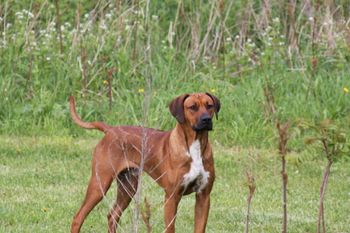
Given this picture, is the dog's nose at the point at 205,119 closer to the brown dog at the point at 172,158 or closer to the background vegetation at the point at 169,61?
the brown dog at the point at 172,158

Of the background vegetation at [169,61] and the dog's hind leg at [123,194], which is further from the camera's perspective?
the background vegetation at [169,61]

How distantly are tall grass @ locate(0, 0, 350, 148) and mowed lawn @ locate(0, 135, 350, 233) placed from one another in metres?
0.63

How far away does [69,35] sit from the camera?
40.1 ft

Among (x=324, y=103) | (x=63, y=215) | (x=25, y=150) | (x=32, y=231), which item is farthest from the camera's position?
(x=324, y=103)

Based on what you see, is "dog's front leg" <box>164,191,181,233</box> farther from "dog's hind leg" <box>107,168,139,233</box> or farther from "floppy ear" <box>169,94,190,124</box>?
"floppy ear" <box>169,94,190,124</box>

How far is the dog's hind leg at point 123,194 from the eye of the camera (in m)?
7.51

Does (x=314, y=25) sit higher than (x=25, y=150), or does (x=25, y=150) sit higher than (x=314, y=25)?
(x=314, y=25)

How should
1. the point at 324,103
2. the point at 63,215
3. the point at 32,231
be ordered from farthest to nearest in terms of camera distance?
1. the point at 324,103
2. the point at 63,215
3. the point at 32,231

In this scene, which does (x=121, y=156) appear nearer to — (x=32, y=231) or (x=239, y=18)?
(x=32, y=231)

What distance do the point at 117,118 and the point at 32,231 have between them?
366 centimetres

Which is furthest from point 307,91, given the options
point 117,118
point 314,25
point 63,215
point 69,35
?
point 63,215

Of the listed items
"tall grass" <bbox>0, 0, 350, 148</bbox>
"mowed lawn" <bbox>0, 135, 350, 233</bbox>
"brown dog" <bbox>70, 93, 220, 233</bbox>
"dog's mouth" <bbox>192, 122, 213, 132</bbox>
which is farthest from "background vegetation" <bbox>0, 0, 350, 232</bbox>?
"dog's mouth" <bbox>192, 122, 213, 132</bbox>

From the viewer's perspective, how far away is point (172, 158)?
722 centimetres

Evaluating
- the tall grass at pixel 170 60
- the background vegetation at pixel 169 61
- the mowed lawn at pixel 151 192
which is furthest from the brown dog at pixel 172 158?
the tall grass at pixel 170 60
